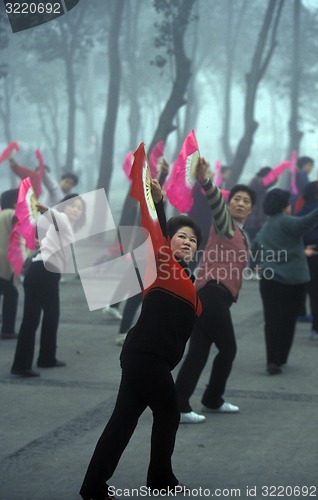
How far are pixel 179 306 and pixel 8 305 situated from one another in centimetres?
584

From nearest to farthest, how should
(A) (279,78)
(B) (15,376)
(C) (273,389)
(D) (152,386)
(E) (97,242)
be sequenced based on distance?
(D) (152,386) < (C) (273,389) < (B) (15,376) < (E) (97,242) < (A) (279,78)

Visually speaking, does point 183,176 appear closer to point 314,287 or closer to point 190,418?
point 190,418

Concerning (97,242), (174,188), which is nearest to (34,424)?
(174,188)

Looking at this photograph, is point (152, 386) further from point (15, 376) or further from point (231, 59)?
point (231, 59)

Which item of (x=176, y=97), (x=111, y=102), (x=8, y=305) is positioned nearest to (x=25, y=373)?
(x=8, y=305)

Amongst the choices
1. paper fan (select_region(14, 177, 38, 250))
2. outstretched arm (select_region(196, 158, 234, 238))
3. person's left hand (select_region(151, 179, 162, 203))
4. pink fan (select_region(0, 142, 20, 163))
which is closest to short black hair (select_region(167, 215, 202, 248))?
person's left hand (select_region(151, 179, 162, 203))

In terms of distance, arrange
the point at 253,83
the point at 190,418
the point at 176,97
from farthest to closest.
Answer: the point at 253,83 < the point at 176,97 < the point at 190,418

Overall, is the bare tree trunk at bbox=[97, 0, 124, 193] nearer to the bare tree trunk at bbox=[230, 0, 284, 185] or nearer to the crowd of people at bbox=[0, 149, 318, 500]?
the bare tree trunk at bbox=[230, 0, 284, 185]

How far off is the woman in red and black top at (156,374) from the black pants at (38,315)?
11.6 feet

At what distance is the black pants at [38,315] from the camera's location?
28.8ft

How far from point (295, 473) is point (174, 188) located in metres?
1.74

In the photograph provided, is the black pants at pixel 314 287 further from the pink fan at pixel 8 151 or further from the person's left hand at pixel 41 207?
Result: the person's left hand at pixel 41 207

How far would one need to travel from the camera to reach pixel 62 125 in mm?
49031

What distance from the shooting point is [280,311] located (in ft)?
29.8
